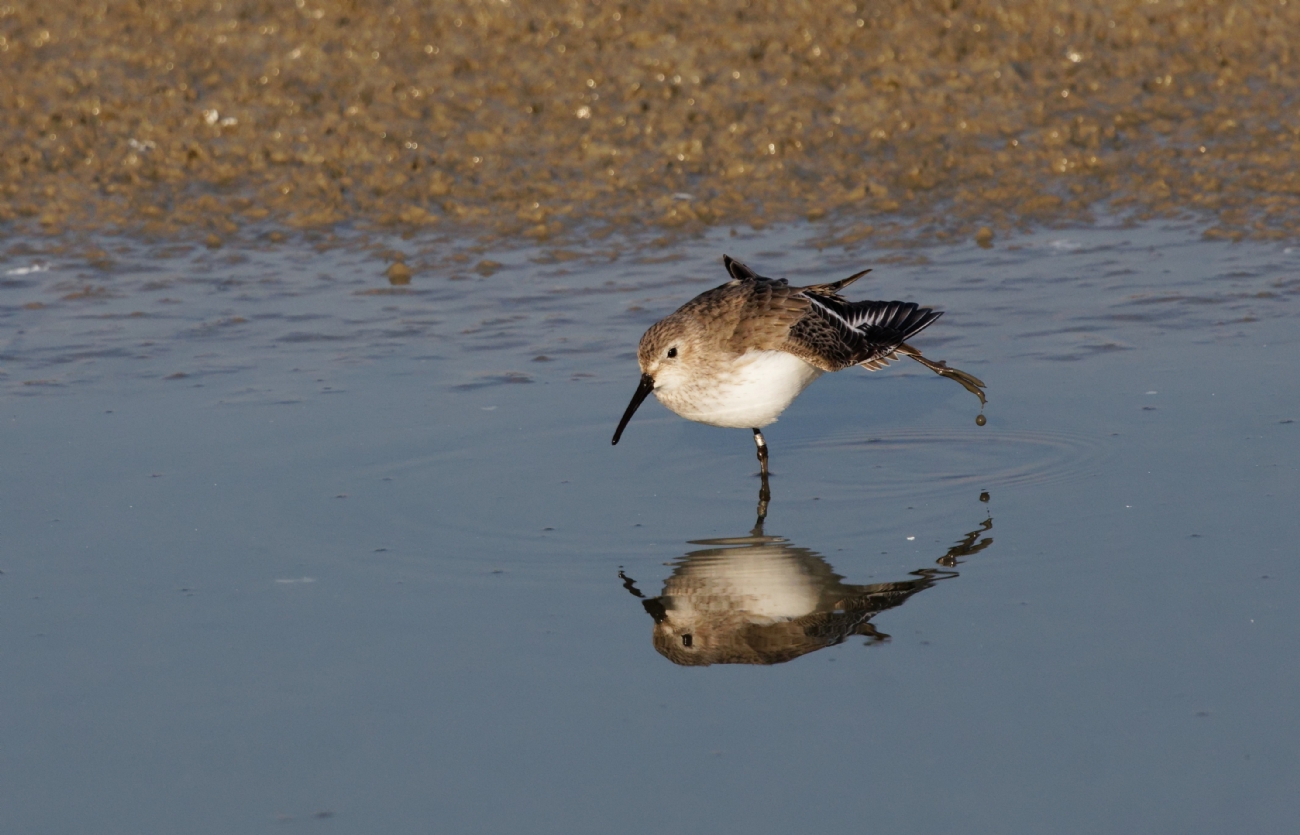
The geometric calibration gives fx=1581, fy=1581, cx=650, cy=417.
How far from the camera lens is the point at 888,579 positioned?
257 inches

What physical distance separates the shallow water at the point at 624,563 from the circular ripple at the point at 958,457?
3cm

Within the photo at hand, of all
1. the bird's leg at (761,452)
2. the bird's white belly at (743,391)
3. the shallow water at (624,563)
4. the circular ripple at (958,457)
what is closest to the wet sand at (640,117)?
the shallow water at (624,563)

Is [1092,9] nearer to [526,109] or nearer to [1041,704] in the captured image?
[526,109]

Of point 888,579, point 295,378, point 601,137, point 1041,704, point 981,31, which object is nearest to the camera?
point 1041,704

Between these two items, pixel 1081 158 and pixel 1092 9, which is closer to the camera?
pixel 1081 158

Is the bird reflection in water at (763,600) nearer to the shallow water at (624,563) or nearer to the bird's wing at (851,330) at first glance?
the shallow water at (624,563)

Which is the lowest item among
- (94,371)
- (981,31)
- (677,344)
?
(94,371)

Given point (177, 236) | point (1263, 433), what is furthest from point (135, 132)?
point (1263, 433)

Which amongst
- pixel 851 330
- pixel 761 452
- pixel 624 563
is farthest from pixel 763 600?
pixel 851 330

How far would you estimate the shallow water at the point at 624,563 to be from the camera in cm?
503

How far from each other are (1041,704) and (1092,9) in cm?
1059

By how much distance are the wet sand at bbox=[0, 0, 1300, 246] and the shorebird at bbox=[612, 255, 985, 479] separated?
13.1ft

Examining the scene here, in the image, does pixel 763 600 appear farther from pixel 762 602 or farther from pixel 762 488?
pixel 762 488

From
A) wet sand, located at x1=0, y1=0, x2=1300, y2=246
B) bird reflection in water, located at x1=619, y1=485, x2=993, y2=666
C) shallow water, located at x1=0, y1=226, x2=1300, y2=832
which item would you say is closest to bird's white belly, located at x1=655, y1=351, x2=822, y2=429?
shallow water, located at x1=0, y1=226, x2=1300, y2=832
